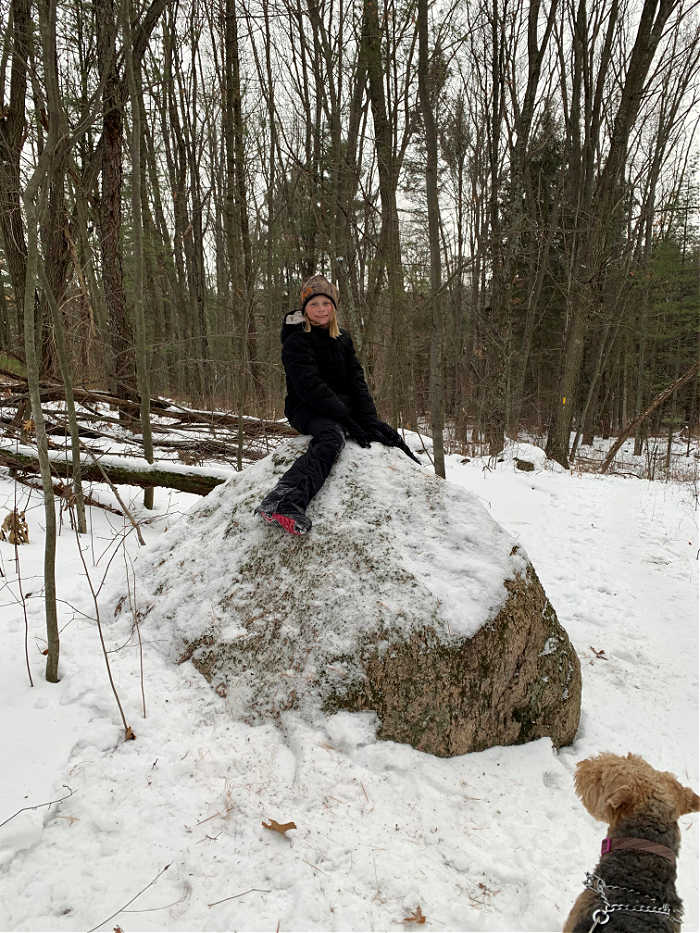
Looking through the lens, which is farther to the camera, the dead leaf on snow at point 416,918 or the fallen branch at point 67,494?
the fallen branch at point 67,494

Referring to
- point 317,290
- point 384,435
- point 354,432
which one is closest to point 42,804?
point 354,432

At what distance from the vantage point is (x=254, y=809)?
195cm

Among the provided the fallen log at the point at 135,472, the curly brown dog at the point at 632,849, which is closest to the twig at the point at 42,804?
the curly brown dog at the point at 632,849

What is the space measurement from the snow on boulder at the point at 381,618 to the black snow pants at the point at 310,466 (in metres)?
0.13

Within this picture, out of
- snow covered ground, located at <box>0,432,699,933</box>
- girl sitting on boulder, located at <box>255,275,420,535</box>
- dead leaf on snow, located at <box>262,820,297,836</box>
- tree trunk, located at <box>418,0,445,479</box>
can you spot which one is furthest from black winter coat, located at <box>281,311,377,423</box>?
tree trunk, located at <box>418,0,445,479</box>

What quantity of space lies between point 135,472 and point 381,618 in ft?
11.8

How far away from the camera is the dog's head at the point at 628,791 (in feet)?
5.37

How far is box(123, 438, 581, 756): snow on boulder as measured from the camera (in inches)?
96.8

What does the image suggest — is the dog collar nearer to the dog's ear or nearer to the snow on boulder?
the dog's ear

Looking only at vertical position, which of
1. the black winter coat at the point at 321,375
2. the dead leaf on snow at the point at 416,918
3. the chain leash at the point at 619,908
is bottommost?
the dead leaf on snow at the point at 416,918

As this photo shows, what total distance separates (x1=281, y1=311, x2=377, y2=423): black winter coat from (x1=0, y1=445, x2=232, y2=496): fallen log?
5.96 ft

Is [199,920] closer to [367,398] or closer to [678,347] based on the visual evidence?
[367,398]

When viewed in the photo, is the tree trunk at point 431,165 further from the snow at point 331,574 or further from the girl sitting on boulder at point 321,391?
the snow at point 331,574

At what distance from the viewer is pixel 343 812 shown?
1.99m
